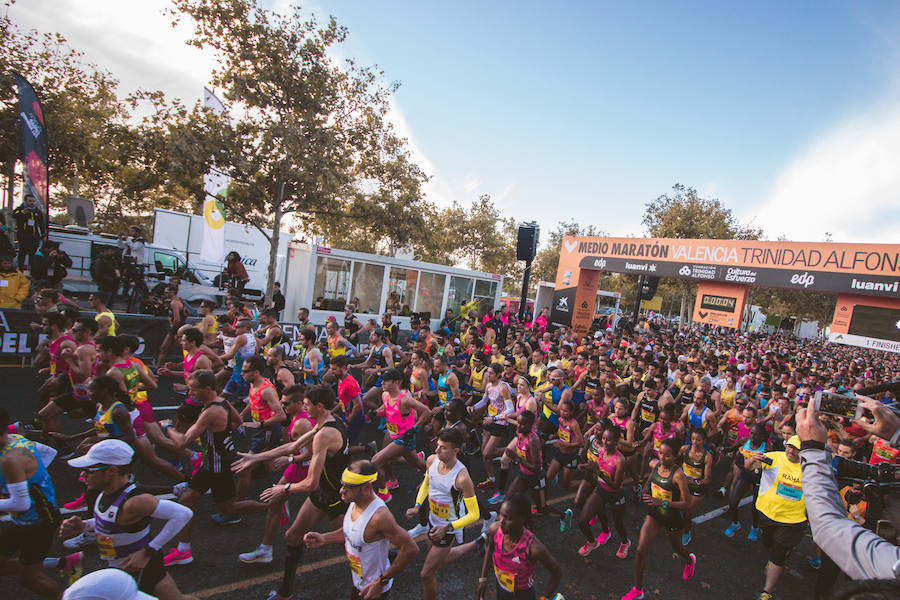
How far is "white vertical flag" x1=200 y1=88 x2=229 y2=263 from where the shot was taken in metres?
12.7

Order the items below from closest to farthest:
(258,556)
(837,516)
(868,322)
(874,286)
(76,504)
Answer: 1. (837,516)
2. (258,556)
3. (76,504)
4. (874,286)
5. (868,322)

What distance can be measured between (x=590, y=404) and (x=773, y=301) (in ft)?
149

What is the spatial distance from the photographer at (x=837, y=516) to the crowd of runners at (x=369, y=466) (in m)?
0.14

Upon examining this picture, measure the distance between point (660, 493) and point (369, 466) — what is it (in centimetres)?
338

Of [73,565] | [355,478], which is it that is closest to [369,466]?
[355,478]

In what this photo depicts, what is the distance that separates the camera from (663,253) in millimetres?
19000

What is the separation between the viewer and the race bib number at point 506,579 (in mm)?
3260

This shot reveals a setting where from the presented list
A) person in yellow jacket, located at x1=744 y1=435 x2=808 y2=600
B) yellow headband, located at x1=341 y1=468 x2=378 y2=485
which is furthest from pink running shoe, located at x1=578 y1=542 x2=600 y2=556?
yellow headband, located at x1=341 y1=468 x2=378 y2=485

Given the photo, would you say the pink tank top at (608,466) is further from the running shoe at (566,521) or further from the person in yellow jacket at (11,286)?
the person in yellow jacket at (11,286)

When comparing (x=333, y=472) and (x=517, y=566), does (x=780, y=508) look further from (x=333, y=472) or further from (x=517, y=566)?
(x=333, y=472)

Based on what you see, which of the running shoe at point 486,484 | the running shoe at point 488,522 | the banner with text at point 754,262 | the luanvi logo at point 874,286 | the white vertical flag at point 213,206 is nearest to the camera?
the running shoe at point 488,522

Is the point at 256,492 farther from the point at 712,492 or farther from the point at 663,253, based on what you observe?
the point at 663,253

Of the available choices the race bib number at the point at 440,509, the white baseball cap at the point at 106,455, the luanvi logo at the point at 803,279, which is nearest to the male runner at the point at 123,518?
the white baseball cap at the point at 106,455

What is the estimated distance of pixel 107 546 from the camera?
297 cm
